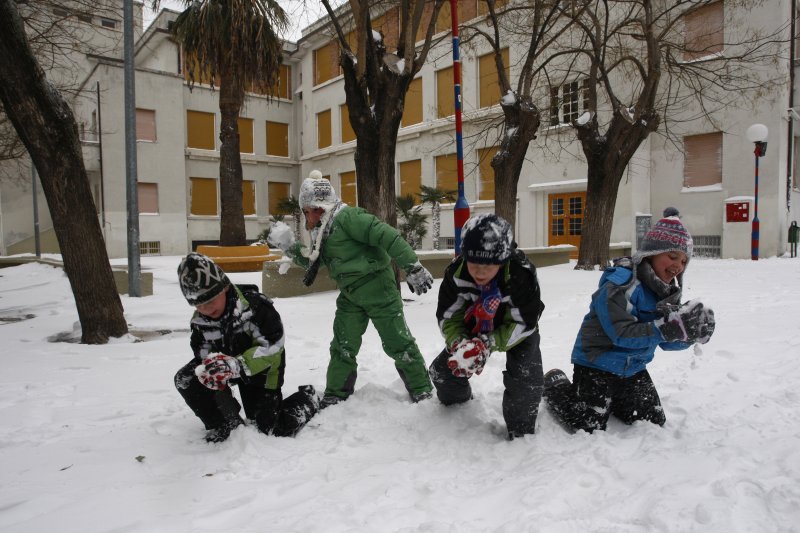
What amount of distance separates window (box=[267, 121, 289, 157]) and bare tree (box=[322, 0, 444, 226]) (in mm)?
21545

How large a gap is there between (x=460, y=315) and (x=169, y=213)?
910 inches

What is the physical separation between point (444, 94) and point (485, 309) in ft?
67.3

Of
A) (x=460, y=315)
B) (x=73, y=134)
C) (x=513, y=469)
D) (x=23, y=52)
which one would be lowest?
(x=513, y=469)

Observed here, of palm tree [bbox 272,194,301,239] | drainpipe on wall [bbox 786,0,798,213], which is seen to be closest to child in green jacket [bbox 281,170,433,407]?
drainpipe on wall [bbox 786,0,798,213]

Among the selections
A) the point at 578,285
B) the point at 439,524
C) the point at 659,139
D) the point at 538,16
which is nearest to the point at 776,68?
the point at 659,139

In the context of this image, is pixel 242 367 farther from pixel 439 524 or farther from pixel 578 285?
pixel 578 285

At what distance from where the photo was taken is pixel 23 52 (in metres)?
4.84

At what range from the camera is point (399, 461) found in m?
2.62

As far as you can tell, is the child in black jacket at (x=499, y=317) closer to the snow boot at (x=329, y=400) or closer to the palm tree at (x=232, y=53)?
the snow boot at (x=329, y=400)

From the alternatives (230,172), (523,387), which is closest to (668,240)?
(523,387)

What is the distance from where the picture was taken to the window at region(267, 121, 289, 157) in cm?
2825

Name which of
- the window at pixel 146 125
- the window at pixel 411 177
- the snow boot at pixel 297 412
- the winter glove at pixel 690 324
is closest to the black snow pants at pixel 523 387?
the winter glove at pixel 690 324

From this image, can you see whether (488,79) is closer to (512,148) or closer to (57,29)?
(512,148)

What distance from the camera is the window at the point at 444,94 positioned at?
70.3 feet
